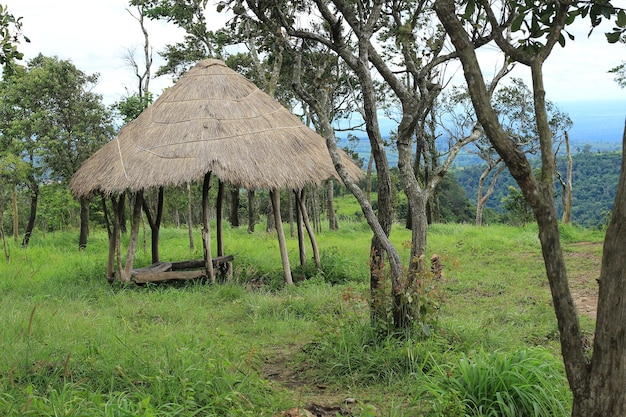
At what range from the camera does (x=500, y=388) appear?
3.72m

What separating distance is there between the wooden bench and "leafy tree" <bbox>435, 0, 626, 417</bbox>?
693cm

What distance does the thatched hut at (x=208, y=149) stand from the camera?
29.1 ft

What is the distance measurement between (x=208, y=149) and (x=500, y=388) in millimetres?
6233

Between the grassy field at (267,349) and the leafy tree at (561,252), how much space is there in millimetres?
860

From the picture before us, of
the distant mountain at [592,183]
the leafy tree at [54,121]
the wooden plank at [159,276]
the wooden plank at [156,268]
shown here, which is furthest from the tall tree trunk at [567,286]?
the distant mountain at [592,183]

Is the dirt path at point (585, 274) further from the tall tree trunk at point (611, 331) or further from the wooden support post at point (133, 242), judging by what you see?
the wooden support post at point (133, 242)

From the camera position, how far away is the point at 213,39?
60.2ft

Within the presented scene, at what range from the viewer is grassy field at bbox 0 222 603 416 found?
3744 millimetres

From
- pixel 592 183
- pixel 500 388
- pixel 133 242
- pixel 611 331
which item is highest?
pixel 592 183

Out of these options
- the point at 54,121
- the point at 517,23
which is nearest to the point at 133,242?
the point at 54,121

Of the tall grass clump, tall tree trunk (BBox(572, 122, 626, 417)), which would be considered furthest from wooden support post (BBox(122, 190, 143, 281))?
tall tree trunk (BBox(572, 122, 626, 417))

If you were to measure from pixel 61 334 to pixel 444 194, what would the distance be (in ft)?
88.9

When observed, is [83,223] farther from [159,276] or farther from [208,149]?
[208,149]

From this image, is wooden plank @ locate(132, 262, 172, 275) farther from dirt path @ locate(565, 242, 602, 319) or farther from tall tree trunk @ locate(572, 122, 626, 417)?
tall tree trunk @ locate(572, 122, 626, 417)
